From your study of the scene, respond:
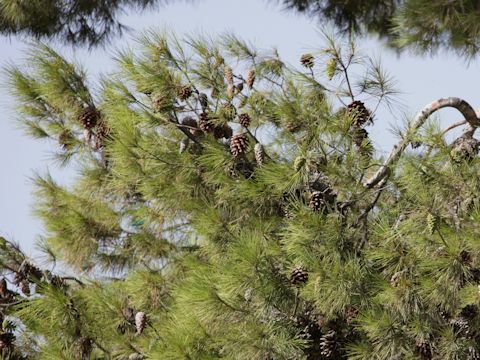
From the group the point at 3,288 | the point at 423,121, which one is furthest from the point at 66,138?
the point at 423,121

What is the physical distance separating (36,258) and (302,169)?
98cm

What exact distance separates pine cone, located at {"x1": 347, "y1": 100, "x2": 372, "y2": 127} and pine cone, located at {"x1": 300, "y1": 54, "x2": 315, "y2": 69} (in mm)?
158

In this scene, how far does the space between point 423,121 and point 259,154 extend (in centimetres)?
Result: 43

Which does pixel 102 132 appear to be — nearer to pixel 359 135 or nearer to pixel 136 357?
pixel 136 357

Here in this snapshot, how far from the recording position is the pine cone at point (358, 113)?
2.76 m

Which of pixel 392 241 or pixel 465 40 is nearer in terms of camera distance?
pixel 392 241

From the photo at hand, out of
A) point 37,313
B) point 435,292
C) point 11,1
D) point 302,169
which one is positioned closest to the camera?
point 435,292

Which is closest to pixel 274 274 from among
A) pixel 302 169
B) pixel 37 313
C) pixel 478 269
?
pixel 302 169

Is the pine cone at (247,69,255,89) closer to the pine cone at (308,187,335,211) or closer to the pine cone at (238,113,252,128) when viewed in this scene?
the pine cone at (238,113,252,128)

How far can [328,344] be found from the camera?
2.71m

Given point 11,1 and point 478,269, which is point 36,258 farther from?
point 11,1

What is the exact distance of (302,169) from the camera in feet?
8.67

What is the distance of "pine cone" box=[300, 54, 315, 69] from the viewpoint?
2.85 meters

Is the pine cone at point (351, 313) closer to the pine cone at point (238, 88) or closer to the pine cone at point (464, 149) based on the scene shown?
the pine cone at point (464, 149)
